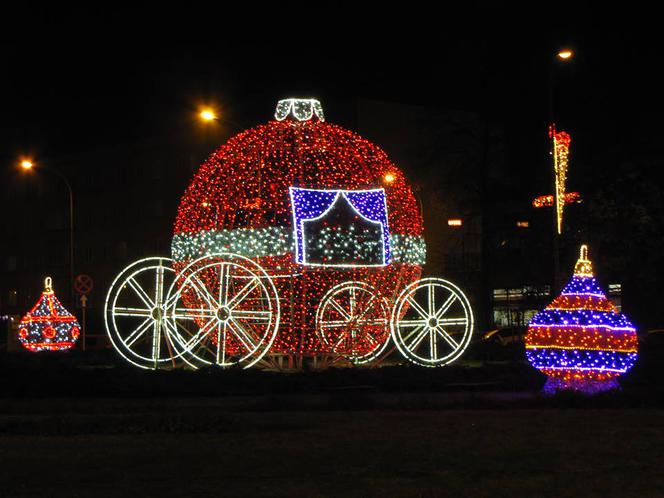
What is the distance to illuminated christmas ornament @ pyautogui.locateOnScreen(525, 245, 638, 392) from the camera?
19.3 meters

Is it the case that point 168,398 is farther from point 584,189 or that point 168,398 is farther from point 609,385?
point 584,189

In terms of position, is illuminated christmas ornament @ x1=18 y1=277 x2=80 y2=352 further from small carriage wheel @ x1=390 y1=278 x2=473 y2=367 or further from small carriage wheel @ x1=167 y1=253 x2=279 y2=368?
small carriage wheel @ x1=390 y1=278 x2=473 y2=367

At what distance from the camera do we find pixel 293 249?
21094 mm

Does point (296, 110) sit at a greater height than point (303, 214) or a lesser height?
greater

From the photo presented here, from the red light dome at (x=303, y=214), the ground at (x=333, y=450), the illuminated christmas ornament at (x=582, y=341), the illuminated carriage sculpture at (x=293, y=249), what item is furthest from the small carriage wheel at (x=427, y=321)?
the ground at (x=333, y=450)

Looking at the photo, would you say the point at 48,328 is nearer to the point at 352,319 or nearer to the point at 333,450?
the point at 352,319

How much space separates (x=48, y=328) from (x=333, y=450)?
23.3 metres

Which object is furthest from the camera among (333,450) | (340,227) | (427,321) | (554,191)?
(554,191)

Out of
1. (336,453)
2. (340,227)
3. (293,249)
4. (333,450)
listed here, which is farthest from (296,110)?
(336,453)

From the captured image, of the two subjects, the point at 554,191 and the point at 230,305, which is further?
the point at 554,191

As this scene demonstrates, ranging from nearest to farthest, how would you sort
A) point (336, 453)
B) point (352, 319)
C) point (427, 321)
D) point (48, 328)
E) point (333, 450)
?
point (336, 453), point (333, 450), point (352, 319), point (427, 321), point (48, 328)

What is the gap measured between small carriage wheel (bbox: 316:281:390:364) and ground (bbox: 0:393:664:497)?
449 cm

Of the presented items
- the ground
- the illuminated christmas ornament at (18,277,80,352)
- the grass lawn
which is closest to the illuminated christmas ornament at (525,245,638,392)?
the ground

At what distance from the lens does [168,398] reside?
1966 centimetres
